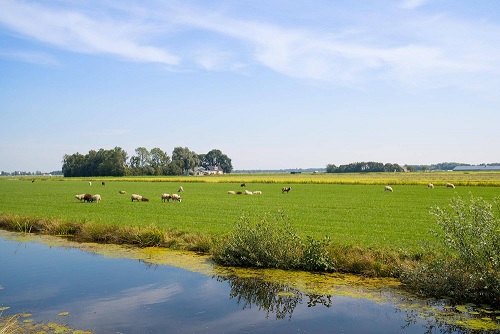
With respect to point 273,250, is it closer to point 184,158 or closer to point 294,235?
point 294,235

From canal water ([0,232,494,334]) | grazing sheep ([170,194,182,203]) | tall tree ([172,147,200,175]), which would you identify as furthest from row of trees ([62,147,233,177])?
canal water ([0,232,494,334])

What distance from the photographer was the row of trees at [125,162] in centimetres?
15625

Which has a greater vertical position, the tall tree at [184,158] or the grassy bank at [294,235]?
the tall tree at [184,158]

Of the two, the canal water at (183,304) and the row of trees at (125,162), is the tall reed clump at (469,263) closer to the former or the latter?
the canal water at (183,304)

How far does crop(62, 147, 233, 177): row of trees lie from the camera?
156 metres

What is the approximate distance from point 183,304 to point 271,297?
2621 millimetres

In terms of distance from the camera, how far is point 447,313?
10414 millimetres

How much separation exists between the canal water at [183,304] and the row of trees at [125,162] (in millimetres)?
146704

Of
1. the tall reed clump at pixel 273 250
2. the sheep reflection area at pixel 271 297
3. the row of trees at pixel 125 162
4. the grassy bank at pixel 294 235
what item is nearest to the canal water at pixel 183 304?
the sheep reflection area at pixel 271 297

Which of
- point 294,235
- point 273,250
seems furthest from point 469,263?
point 273,250

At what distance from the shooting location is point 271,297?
475 inches

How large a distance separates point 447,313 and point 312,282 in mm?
4261

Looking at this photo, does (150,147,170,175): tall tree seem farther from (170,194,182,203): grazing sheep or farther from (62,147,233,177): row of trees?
(170,194,182,203): grazing sheep

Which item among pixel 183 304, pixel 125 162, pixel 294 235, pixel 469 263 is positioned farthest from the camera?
pixel 125 162
